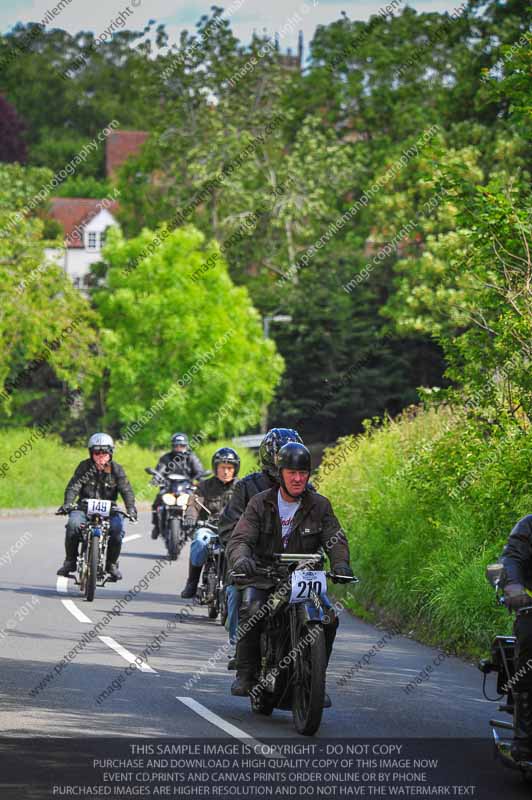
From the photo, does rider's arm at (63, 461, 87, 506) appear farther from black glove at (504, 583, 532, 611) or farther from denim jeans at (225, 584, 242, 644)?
black glove at (504, 583, 532, 611)

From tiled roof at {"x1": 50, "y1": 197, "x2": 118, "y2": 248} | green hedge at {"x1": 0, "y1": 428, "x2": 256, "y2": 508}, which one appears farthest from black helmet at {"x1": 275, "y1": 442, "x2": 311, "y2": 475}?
tiled roof at {"x1": 50, "y1": 197, "x2": 118, "y2": 248}

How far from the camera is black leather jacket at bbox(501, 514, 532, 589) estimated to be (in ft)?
26.6

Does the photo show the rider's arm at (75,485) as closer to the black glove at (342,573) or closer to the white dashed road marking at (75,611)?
the white dashed road marking at (75,611)

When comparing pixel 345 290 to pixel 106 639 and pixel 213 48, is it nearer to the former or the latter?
pixel 213 48

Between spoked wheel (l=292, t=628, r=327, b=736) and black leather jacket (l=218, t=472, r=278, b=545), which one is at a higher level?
black leather jacket (l=218, t=472, r=278, b=545)

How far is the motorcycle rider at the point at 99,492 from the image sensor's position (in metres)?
18.6

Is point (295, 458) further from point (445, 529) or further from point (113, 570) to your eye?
point (113, 570)

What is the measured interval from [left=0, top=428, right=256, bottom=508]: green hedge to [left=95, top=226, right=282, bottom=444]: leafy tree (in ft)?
18.5

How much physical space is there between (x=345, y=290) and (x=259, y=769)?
56978 mm

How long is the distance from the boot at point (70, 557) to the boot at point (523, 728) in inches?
445

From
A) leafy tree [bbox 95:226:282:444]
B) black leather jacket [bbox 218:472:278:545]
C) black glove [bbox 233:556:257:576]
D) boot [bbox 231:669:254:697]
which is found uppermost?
leafy tree [bbox 95:226:282:444]

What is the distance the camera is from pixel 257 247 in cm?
6950

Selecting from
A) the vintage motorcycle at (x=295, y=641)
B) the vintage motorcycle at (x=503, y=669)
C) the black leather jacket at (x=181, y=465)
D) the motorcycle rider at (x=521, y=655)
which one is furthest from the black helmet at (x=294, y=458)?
the black leather jacket at (x=181, y=465)

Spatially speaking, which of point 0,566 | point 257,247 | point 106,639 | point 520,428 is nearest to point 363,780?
point 106,639
